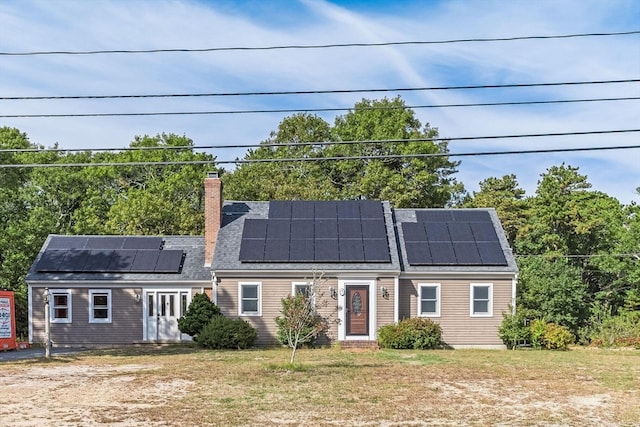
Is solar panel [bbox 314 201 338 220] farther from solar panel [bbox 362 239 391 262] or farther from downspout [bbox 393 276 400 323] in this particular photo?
downspout [bbox 393 276 400 323]

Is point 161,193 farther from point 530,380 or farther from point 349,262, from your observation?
point 530,380

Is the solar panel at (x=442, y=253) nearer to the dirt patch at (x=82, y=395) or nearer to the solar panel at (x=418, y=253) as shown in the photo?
the solar panel at (x=418, y=253)

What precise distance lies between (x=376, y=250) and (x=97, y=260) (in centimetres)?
1167

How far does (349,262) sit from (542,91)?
10443mm

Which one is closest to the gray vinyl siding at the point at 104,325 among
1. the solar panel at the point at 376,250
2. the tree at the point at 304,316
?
the tree at the point at 304,316

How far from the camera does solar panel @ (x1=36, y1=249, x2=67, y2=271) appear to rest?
95.0 feet

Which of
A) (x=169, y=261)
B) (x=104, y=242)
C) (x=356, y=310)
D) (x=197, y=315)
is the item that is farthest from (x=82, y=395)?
(x=104, y=242)

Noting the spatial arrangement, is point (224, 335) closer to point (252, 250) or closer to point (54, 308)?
point (252, 250)

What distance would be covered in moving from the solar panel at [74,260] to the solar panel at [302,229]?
28.9 feet

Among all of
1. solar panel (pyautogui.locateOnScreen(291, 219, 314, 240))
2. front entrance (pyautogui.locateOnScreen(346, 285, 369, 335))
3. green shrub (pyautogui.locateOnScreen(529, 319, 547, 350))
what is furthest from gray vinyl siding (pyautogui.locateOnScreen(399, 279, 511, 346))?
solar panel (pyautogui.locateOnScreen(291, 219, 314, 240))

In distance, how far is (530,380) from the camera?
697 inches

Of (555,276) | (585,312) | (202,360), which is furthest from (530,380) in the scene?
(585,312)

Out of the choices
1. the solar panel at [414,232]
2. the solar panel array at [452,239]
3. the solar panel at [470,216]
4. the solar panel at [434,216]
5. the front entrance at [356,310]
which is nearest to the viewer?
the front entrance at [356,310]

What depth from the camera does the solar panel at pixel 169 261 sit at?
94.7ft
